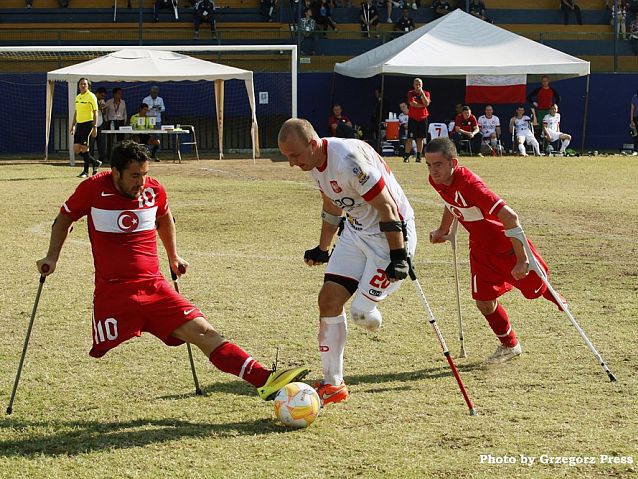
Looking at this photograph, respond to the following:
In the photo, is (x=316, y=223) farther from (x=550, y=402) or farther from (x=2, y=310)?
(x=550, y=402)

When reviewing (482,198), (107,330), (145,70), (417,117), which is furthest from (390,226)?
(145,70)

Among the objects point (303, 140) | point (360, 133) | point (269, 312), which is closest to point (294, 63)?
point (360, 133)

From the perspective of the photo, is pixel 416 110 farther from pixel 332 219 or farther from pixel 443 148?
pixel 332 219

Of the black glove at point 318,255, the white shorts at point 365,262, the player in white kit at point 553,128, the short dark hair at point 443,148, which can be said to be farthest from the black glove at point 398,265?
the player in white kit at point 553,128

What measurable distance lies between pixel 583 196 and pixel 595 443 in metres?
13.5

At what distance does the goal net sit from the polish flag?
17.8 feet

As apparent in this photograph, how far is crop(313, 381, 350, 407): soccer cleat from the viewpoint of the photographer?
6.62 m

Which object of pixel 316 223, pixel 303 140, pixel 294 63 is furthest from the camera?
pixel 294 63

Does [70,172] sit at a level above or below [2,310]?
below

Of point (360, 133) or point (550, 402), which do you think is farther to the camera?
point (360, 133)

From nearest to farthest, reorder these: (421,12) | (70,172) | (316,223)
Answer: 1. (316,223)
2. (70,172)
3. (421,12)

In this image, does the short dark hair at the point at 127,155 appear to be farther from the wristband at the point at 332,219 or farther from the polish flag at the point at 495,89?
the polish flag at the point at 495,89

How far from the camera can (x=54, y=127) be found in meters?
30.7

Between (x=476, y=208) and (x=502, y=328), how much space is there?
971mm
